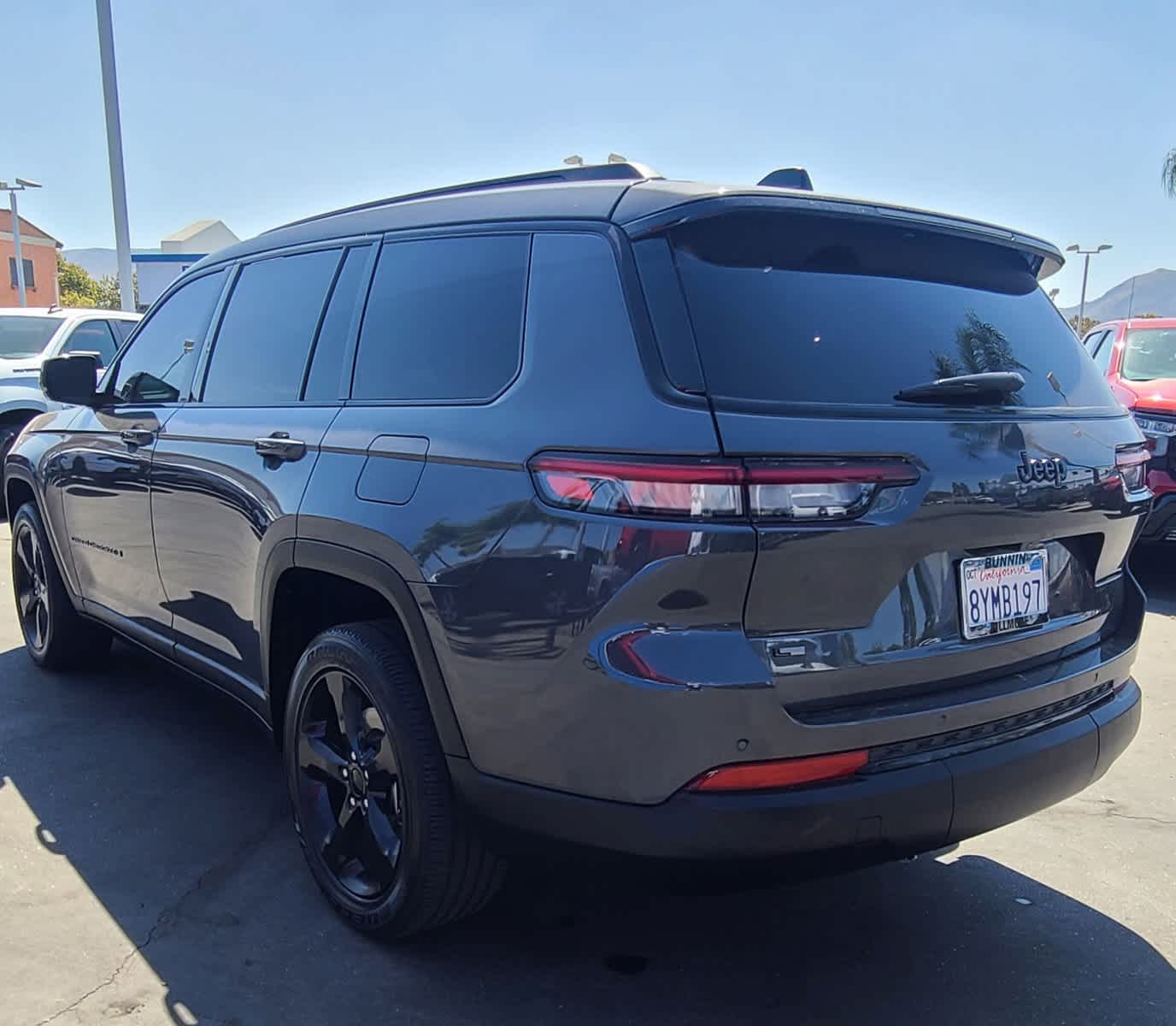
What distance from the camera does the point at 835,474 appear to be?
196cm

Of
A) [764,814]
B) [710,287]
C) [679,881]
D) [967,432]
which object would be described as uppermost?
[710,287]

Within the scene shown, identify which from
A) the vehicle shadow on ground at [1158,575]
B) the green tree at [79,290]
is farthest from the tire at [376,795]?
the green tree at [79,290]

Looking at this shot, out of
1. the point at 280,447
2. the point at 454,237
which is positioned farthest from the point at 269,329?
the point at 454,237

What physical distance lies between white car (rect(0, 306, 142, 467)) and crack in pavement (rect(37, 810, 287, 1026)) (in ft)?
24.4

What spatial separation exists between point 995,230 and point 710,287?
977 mm

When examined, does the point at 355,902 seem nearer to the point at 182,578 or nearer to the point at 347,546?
the point at 347,546

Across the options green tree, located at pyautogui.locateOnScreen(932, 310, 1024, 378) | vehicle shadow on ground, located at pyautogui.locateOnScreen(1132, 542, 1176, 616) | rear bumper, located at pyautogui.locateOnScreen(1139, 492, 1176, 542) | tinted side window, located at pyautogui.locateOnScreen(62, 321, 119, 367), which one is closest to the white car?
tinted side window, located at pyautogui.locateOnScreen(62, 321, 119, 367)

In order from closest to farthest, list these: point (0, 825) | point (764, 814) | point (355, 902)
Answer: point (764, 814)
point (355, 902)
point (0, 825)

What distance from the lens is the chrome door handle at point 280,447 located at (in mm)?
2822

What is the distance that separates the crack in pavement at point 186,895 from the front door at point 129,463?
866 millimetres

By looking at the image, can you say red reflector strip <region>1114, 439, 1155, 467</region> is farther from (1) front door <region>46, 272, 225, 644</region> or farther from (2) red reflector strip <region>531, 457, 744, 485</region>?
(1) front door <region>46, 272, 225, 644</region>

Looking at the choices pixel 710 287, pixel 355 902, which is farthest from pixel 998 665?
pixel 355 902

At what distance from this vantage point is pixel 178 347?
150 inches

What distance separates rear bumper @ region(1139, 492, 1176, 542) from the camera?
20.5 feet
